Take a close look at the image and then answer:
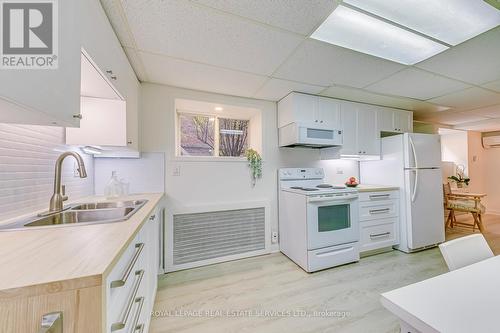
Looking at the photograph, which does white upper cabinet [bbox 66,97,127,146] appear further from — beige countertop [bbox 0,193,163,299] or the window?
the window

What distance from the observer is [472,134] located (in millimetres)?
4754

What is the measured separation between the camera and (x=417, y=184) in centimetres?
269

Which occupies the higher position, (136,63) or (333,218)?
(136,63)

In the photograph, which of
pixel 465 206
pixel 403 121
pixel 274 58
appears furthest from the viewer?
pixel 465 206

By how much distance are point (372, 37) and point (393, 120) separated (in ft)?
7.05

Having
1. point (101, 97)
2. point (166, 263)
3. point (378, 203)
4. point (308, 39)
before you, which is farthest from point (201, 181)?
point (378, 203)

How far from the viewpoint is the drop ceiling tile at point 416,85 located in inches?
82.0

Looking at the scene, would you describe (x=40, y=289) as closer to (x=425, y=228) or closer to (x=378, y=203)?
(x=378, y=203)

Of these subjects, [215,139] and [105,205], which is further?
[215,139]

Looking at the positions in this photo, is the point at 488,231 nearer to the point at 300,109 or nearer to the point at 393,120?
the point at 393,120

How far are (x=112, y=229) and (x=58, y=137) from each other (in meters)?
1.08

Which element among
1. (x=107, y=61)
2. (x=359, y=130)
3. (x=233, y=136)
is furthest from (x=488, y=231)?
(x=107, y=61)
